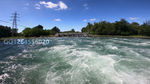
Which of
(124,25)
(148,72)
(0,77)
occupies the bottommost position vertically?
(0,77)

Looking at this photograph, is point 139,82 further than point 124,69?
No

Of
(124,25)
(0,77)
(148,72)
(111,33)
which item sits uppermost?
(124,25)

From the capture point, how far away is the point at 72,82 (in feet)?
12.0

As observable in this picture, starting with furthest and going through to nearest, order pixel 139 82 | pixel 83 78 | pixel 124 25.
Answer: pixel 124 25 → pixel 83 78 → pixel 139 82

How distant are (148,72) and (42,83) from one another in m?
5.26

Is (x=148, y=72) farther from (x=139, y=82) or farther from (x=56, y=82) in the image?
(x=56, y=82)

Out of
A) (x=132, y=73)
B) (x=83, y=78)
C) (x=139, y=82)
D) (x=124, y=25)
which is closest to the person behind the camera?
(x=139, y=82)

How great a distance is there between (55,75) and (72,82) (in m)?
1.08

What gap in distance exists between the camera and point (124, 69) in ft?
15.2

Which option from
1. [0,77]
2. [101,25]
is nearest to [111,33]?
[101,25]

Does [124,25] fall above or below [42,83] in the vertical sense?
above

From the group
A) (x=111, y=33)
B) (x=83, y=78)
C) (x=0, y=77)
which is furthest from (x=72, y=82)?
(x=111, y=33)

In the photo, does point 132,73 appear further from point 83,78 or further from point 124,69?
point 83,78

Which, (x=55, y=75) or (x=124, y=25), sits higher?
(x=124, y=25)
